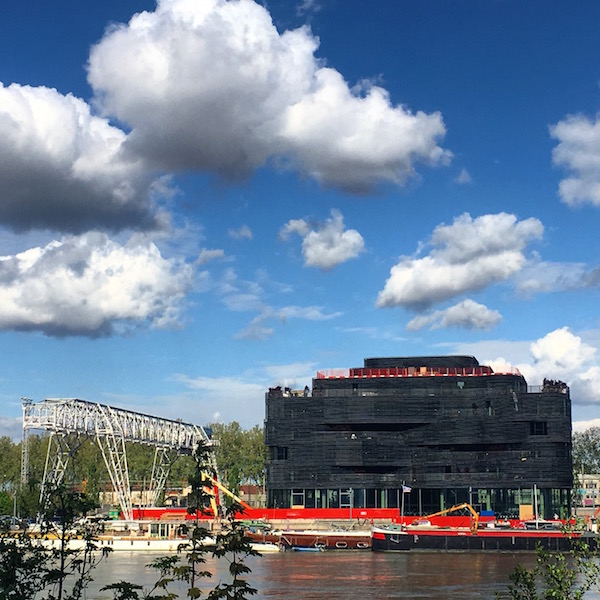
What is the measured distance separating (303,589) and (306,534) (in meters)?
60.6

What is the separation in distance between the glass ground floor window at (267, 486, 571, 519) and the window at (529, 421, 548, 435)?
374 inches

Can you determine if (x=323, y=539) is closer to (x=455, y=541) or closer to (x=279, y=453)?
(x=455, y=541)

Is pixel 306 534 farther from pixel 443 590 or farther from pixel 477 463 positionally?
pixel 443 590

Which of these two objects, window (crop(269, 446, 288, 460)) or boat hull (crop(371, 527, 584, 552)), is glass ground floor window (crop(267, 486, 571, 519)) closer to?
window (crop(269, 446, 288, 460))

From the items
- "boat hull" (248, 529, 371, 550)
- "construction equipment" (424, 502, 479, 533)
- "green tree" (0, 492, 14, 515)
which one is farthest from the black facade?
"green tree" (0, 492, 14, 515)

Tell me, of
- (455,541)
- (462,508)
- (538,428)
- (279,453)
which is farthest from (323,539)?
(538,428)

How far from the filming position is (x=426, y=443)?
537 feet

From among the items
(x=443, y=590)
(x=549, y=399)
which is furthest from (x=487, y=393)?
(x=443, y=590)

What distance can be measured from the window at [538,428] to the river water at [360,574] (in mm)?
35149

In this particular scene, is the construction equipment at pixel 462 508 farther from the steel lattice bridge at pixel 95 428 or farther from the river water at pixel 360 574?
the steel lattice bridge at pixel 95 428

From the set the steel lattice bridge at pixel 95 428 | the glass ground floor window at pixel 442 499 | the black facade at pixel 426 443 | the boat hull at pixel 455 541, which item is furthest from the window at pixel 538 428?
the steel lattice bridge at pixel 95 428

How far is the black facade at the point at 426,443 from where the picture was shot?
161 meters

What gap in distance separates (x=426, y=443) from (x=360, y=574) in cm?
6619

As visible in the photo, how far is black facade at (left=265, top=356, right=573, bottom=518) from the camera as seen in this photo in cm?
16075
